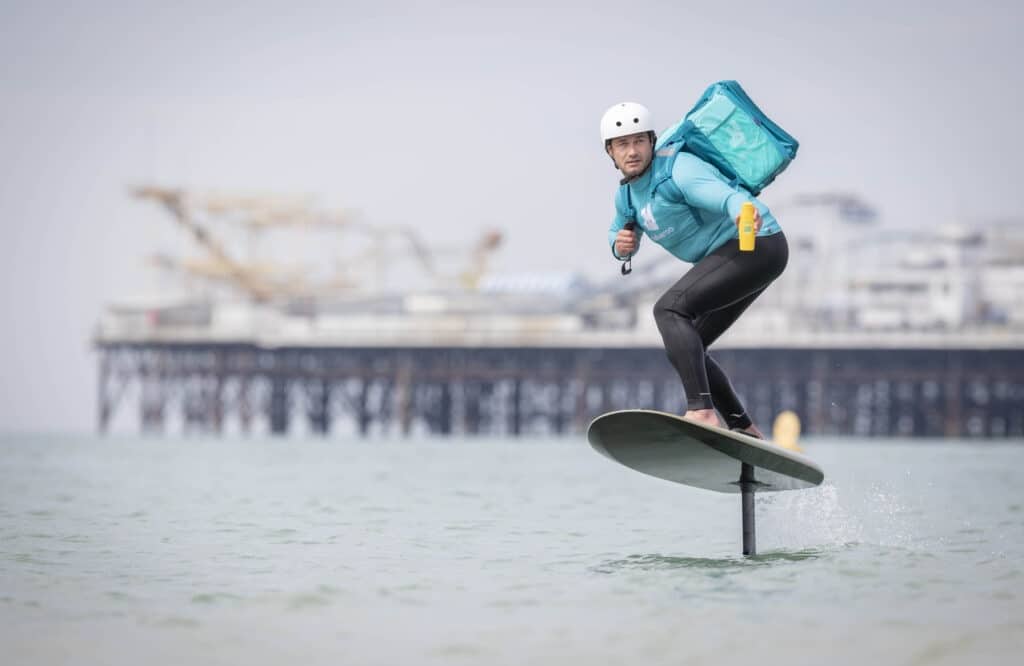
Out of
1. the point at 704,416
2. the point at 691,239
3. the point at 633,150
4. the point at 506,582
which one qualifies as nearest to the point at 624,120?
the point at 633,150

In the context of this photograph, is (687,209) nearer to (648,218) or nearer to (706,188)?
(648,218)

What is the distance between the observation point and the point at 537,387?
91.1 m

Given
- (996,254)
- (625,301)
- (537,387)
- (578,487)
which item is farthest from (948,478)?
(996,254)

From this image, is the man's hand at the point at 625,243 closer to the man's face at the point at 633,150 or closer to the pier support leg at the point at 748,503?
the man's face at the point at 633,150

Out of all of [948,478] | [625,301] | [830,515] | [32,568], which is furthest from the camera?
[625,301]

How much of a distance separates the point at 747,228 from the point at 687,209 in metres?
0.79

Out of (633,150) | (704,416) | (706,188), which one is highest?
(633,150)

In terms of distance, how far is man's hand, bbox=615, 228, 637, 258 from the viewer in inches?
409

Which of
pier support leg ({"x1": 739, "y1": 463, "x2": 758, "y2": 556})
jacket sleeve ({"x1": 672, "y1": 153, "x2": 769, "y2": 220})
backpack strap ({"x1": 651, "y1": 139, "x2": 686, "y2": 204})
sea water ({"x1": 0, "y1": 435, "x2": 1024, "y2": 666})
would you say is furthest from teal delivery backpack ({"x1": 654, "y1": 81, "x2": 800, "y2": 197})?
sea water ({"x1": 0, "y1": 435, "x2": 1024, "y2": 666})

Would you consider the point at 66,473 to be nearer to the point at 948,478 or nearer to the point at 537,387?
the point at 948,478

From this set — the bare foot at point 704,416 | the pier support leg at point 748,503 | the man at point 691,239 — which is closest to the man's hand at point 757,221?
the man at point 691,239

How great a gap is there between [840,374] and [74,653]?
7824cm

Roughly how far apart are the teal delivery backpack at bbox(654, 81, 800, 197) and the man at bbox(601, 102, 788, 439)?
113 millimetres

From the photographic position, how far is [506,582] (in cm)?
1068
